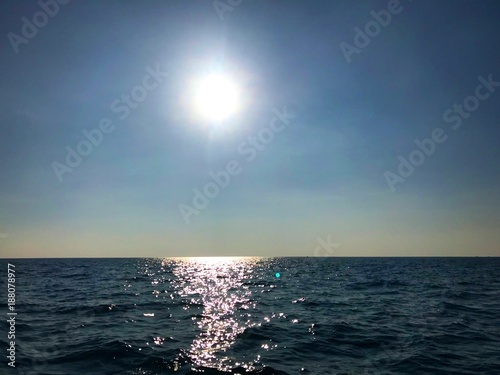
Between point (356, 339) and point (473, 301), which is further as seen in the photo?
point (473, 301)

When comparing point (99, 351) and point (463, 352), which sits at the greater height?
point (99, 351)

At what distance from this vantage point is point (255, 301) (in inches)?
1035

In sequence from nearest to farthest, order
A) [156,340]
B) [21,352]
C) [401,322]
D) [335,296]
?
[21,352] → [156,340] → [401,322] → [335,296]

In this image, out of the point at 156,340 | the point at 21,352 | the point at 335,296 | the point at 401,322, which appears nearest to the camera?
the point at 21,352

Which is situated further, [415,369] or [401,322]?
[401,322]

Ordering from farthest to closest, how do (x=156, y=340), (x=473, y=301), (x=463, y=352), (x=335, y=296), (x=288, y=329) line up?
(x=335, y=296) → (x=473, y=301) → (x=288, y=329) → (x=156, y=340) → (x=463, y=352)

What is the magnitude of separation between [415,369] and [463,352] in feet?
12.1

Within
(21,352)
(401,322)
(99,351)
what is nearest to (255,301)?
(401,322)

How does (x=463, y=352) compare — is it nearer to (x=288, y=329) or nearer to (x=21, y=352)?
(x=288, y=329)

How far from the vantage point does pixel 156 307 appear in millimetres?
22562

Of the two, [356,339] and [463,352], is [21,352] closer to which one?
[356,339]

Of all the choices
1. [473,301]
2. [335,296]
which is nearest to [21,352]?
[335,296]

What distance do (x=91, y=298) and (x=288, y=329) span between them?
18505mm

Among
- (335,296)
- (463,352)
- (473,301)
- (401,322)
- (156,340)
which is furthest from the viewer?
(335,296)
